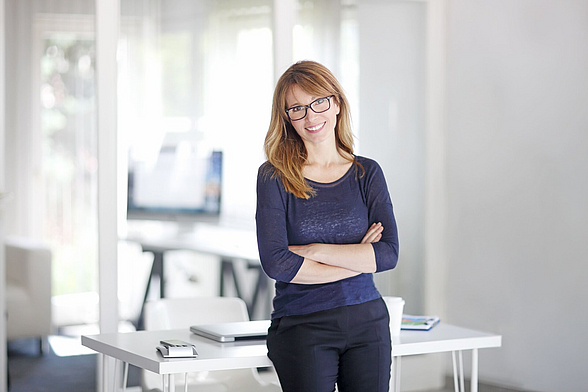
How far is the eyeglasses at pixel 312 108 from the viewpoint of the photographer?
6.62ft

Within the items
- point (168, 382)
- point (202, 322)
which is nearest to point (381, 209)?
point (168, 382)

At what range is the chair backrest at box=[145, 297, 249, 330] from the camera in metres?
2.77

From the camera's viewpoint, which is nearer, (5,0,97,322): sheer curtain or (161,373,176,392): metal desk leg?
(161,373,176,392): metal desk leg

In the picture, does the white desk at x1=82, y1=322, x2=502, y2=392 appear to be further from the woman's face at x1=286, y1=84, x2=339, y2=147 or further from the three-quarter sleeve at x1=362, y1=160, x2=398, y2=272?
the woman's face at x1=286, y1=84, x2=339, y2=147

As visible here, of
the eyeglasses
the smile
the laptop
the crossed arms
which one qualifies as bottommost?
the laptop

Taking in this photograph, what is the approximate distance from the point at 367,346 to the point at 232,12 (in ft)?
7.58

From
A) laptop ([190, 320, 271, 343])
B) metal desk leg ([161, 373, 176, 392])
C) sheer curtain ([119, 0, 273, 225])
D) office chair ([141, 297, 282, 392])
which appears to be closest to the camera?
metal desk leg ([161, 373, 176, 392])

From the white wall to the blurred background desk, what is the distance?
125 centimetres

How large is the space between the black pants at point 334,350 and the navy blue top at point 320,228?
1.4 inches

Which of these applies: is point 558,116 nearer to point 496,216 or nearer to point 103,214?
point 496,216

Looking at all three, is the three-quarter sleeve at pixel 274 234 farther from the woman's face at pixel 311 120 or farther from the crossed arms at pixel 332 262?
the woman's face at pixel 311 120

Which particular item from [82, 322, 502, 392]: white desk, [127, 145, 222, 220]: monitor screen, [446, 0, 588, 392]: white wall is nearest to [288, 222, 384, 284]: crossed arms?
[82, 322, 502, 392]: white desk

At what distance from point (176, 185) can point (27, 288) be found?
864 mm

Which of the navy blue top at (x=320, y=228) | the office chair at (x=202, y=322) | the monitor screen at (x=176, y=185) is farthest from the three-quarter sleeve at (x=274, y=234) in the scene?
the monitor screen at (x=176, y=185)
